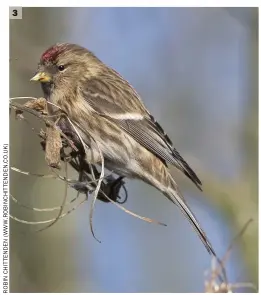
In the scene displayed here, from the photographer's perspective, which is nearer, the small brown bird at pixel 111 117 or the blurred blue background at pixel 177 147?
the small brown bird at pixel 111 117

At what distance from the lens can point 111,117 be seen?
4.78 ft

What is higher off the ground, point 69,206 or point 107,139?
point 107,139

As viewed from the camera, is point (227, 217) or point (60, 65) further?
point (227, 217)

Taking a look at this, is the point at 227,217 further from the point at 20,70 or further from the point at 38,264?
the point at 20,70

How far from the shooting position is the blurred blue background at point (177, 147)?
1.53 metres

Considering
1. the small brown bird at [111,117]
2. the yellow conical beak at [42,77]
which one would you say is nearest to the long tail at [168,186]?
the small brown bird at [111,117]

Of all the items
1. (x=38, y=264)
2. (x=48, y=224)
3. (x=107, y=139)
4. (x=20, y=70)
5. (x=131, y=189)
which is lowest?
(x=38, y=264)

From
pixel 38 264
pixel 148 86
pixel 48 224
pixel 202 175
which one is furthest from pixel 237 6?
pixel 38 264

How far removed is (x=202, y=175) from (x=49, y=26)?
52 centimetres

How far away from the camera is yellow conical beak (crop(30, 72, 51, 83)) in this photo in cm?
143

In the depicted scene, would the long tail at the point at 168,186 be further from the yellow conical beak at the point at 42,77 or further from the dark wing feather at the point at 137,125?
the yellow conical beak at the point at 42,77

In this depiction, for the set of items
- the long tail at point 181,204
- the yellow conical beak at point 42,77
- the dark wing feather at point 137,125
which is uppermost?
the yellow conical beak at point 42,77

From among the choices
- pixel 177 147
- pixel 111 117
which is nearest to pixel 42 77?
pixel 111 117
